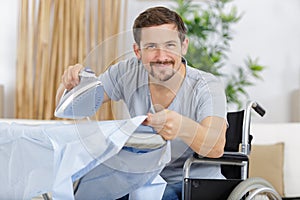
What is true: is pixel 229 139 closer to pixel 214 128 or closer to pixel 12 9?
pixel 214 128

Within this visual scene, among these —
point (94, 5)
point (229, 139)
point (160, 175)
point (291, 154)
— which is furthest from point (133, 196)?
point (94, 5)

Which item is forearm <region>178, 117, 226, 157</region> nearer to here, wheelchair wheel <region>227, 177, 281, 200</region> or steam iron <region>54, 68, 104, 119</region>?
wheelchair wheel <region>227, 177, 281, 200</region>

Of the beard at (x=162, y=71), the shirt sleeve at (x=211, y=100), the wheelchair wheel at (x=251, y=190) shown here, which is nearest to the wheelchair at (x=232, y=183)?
the wheelchair wheel at (x=251, y=190)

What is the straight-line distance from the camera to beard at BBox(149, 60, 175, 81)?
172cm

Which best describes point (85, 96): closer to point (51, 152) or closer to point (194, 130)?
point (51, 152)

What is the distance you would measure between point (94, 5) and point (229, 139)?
1.87 metres

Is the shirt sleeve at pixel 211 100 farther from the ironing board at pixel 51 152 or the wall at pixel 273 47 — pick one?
the wall at pixel 273 47

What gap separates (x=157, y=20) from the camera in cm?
174

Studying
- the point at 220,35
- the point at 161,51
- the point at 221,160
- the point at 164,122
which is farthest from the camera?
the point at 220,35

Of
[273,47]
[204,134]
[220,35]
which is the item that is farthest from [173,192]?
[273,47]

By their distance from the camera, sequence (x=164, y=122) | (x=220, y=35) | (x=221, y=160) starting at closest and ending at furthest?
1. (x=164, y=122)
2. (x=221, y=160)
3. (x=220, y=35)

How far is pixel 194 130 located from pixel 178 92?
128 mm

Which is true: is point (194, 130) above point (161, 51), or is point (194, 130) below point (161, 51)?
below

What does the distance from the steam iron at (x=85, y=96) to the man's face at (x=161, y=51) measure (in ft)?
0.47
